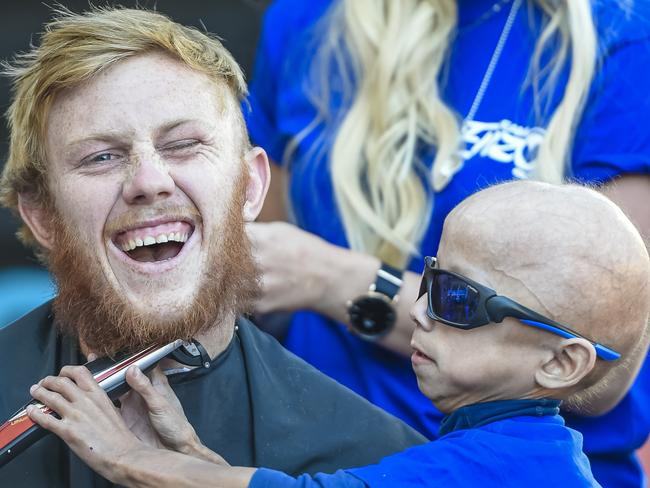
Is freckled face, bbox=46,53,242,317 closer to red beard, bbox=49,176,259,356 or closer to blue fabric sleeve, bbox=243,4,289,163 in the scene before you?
red beard, bbox=49,176,259,356

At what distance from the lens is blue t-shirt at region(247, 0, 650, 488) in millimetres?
3160

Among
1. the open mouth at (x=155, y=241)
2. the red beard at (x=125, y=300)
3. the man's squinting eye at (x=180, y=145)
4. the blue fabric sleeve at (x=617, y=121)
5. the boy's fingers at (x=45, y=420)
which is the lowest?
the boy's fingers at (x=45, y=420)

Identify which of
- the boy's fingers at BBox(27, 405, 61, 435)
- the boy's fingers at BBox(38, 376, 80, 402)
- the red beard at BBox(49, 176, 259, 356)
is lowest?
the boy's fingers at BBox(27, 405, 61, 435)

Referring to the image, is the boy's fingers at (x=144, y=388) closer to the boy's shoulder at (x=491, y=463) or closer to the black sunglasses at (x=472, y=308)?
the boy's shoulder at (x=491, y=463)

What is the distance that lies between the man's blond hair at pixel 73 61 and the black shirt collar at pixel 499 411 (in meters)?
0.84

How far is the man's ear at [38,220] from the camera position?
279 cm

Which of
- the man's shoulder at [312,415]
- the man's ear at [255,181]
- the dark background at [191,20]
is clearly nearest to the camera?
the man's shoulder at [312,415]

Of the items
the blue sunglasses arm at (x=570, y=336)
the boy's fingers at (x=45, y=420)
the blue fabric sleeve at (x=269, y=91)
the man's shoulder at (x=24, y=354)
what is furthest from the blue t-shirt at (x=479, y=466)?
the blue fabric sleeve at (x=269, y=91)

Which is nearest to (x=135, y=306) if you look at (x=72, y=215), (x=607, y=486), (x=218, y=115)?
(x=72, y=215)

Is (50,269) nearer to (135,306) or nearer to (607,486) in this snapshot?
(135,306)

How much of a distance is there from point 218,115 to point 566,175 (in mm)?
923

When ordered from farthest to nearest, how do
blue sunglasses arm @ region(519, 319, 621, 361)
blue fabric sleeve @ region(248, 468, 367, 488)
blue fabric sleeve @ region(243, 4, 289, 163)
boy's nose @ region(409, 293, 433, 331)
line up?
blue fabric sleeve @ region(243, 4, 289, 163) → boy's nose @ region(409, 293, 433, 331) → blue sunglasses arm @ region(519, 319, 621, 361) → blue fabric sleeve @ region(248, 468, 367, 488)

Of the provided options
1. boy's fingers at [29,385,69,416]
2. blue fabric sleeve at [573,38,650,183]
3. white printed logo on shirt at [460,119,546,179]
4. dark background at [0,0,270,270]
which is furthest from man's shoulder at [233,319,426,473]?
dark background at [0,0,270,270]

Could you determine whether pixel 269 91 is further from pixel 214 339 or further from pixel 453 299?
pixel 453 299
